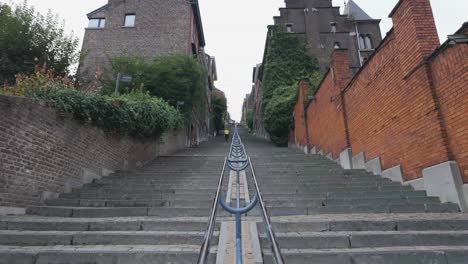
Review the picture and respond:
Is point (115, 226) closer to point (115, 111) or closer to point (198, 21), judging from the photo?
point (115, 111)

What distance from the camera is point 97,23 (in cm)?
2055

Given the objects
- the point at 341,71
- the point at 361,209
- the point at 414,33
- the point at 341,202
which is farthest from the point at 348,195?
the point at 341,71

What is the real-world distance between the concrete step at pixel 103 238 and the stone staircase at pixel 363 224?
45.8 inches

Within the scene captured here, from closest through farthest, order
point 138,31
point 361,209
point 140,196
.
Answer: point 361,209 → point 140,196 → point 138,31

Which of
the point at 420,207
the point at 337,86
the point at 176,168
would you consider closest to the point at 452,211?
the point at 420,207

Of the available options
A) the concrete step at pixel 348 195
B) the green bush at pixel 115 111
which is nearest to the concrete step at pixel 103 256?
the concrete step at pixel 348 195

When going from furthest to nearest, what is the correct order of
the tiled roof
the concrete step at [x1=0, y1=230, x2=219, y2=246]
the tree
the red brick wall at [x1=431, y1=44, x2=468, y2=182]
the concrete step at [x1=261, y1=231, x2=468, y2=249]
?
1. the tiled roof
2. the tree
3. the red brick wall at [x1=431, y1=44, x2=468, y2=182]
4. the concrete step at [x1=0, y1=230, x2=219, y2=246]
5. the concrete step at [x1=261, y1=231, x2=468, y2=249]

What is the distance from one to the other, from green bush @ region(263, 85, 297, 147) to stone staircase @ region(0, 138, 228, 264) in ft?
39.3

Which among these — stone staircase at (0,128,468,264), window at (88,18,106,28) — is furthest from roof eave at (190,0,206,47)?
stone staircase at (0,128,468,264)

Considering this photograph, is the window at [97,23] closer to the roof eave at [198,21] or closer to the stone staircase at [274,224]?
the roof eave at [198,21]

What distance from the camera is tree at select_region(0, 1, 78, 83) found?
13.0m

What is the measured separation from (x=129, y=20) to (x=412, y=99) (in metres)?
21.6

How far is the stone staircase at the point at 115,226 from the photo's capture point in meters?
3.23

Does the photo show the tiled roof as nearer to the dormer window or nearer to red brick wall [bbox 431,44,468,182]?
the dormer window
